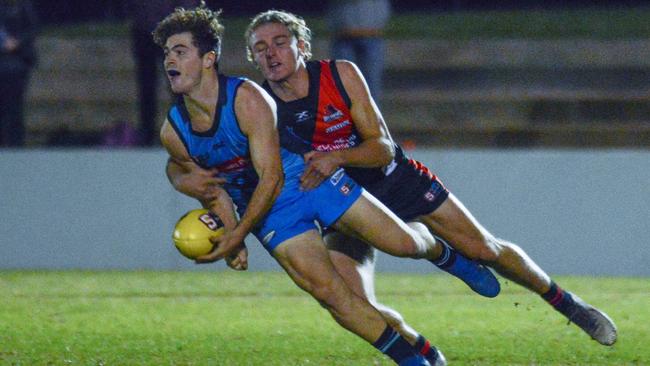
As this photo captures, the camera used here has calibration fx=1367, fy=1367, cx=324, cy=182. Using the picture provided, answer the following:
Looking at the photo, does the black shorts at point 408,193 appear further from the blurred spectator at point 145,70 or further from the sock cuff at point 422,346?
the blurred spectator at point 145,70

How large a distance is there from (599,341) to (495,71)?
6.67m

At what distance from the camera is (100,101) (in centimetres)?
1341

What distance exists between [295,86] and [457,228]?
1.11 metres

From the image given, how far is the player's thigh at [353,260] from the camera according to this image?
6.81m

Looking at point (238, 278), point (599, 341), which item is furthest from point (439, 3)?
point (599, 341)

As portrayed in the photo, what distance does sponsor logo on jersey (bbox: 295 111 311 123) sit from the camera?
6.75 metres

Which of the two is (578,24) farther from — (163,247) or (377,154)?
(377,154)

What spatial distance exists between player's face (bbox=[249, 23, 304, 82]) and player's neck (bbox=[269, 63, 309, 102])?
3.0 inches

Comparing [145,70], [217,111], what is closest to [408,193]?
[217,111]

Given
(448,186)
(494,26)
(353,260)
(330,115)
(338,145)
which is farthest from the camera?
(494,26)

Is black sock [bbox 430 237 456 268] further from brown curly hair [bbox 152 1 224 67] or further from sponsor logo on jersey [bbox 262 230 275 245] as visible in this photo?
brown curly hair [bbox 152 1 224 67]

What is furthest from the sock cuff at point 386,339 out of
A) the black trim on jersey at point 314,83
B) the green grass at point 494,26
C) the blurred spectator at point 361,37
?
the green grass at point 494,26

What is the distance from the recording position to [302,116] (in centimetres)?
675

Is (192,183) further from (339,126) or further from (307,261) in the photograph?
(339,126)
